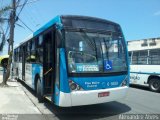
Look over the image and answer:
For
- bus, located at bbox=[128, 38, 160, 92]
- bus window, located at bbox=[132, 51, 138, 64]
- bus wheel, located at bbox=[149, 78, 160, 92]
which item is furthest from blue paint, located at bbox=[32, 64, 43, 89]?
bus window, located at bbox=[132, 51, 138, 64]

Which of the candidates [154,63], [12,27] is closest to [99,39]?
[154,63]

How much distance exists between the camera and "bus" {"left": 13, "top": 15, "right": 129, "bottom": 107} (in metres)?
7.41

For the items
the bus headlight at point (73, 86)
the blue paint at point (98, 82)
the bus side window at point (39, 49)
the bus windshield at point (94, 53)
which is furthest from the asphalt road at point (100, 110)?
the bus side window at point (39, 49)

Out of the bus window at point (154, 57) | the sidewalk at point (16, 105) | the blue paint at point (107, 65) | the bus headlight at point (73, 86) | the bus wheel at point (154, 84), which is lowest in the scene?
the sidewalk at point (16, 105)

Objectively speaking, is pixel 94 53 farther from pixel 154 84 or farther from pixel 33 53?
pixel 154 84

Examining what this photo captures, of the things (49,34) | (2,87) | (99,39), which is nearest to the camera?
(99,39)

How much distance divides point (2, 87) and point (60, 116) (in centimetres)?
779

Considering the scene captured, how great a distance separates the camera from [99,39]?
8109 mm

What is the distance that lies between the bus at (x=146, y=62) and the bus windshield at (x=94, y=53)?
6233 millimetres

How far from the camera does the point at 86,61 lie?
7.63 m

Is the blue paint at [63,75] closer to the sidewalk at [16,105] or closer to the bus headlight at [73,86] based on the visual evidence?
the bus headlight at [73,86]

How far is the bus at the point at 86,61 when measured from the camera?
7.41 meters

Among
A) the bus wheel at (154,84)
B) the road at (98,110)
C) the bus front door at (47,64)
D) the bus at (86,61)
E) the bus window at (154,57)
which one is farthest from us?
the bus wheel at (154,84)

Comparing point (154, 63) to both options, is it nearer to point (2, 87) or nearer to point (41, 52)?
point (41, 52)
